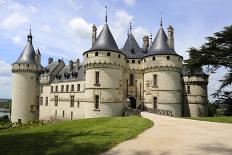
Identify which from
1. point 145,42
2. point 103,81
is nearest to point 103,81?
point 103,81

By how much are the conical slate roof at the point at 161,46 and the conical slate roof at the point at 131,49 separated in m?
3.96

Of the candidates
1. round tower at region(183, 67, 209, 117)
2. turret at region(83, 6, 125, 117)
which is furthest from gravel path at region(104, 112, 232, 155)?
round tower at region(183, 67, 209, 117)

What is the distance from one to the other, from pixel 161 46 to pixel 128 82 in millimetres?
7247

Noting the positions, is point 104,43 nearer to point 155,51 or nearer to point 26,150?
point 155,51

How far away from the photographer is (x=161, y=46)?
39.2 m

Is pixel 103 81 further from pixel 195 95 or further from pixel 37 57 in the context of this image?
pixel 37 57

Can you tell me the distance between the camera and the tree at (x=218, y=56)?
2794 centimetres

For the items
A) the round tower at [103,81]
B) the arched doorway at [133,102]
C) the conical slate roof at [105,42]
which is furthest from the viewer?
the arched doorway at [133,102]

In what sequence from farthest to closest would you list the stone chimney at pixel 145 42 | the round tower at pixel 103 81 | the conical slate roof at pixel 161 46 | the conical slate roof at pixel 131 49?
the stone chimney at pixel 145 42
the conical slate roof at pixel 131 49
the conical slate roof at pixel 161 46
the round tower at pixel 103 81

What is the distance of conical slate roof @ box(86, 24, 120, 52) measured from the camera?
37.8 meters

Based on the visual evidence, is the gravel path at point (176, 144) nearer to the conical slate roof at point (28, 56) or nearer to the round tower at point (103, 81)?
the round tower at point (103, 81)

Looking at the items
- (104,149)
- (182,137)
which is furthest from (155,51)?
(104,149)

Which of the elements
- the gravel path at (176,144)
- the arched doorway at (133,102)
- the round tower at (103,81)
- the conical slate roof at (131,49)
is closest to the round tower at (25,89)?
the conical slate roof at (131,49)

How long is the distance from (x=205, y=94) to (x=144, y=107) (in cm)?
992
